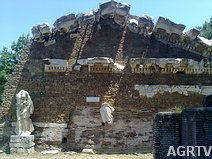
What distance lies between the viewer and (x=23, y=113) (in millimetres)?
15859

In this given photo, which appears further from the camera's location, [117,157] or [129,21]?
[129,21]

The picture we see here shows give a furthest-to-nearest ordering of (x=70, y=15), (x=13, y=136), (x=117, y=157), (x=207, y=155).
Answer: (x=70, y=15) < (x=13, y=136) < (x=117, y=157) < (x=207, y=155)

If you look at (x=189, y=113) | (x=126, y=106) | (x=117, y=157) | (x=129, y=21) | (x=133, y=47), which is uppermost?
(x=129, y=21)

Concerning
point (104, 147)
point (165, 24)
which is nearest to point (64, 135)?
point (104, 147)

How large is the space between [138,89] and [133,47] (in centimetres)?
183

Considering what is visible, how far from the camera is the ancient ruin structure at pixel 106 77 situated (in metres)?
16.1

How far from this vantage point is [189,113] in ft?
25.8

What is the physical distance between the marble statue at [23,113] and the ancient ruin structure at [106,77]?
0.45 metres

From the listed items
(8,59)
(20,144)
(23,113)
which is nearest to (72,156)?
(20,144)

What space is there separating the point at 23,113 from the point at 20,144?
119 cm

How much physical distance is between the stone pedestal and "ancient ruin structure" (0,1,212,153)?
0.61m

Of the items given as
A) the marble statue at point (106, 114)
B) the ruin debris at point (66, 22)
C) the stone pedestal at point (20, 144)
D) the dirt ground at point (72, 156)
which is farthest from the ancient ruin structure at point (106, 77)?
the dirt ground at point (72, 156)

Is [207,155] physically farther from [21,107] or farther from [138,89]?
[21,107]

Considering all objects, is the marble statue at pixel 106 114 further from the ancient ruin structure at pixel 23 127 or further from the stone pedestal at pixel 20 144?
the stone pedestal at pixel 20 144
